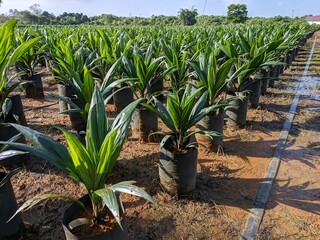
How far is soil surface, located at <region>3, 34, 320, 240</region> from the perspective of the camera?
1751 mm

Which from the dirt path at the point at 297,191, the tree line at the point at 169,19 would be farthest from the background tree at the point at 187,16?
the dirt path at the point at 297,191

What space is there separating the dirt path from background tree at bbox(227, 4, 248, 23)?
3897cm

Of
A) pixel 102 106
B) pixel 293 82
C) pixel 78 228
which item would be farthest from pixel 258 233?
pixel 293 82

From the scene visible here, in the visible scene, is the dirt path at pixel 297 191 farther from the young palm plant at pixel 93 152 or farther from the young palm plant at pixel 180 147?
the young palm plant at pixel 93 152

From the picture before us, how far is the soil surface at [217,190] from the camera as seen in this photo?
5.74 ft

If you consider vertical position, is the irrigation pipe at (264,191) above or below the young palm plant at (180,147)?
below

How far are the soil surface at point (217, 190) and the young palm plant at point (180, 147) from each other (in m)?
0.14

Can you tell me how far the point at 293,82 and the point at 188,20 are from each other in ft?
137

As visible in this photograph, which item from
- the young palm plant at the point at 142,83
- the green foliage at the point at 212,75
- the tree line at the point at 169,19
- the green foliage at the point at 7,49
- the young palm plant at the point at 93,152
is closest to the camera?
the young palm plant at the point at 93,152

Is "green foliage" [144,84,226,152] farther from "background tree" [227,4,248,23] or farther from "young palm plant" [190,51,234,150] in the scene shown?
"background tree" [227,4,248,23]

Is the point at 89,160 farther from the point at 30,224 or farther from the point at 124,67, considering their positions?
the point at 124,67

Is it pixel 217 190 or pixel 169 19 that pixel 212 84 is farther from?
pixel 169 19

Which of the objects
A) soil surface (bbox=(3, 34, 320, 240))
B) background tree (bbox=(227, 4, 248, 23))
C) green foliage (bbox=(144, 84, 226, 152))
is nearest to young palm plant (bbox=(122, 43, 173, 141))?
soil surface (bbox=(3, 34, 320, 240))

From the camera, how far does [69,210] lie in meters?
1.37
